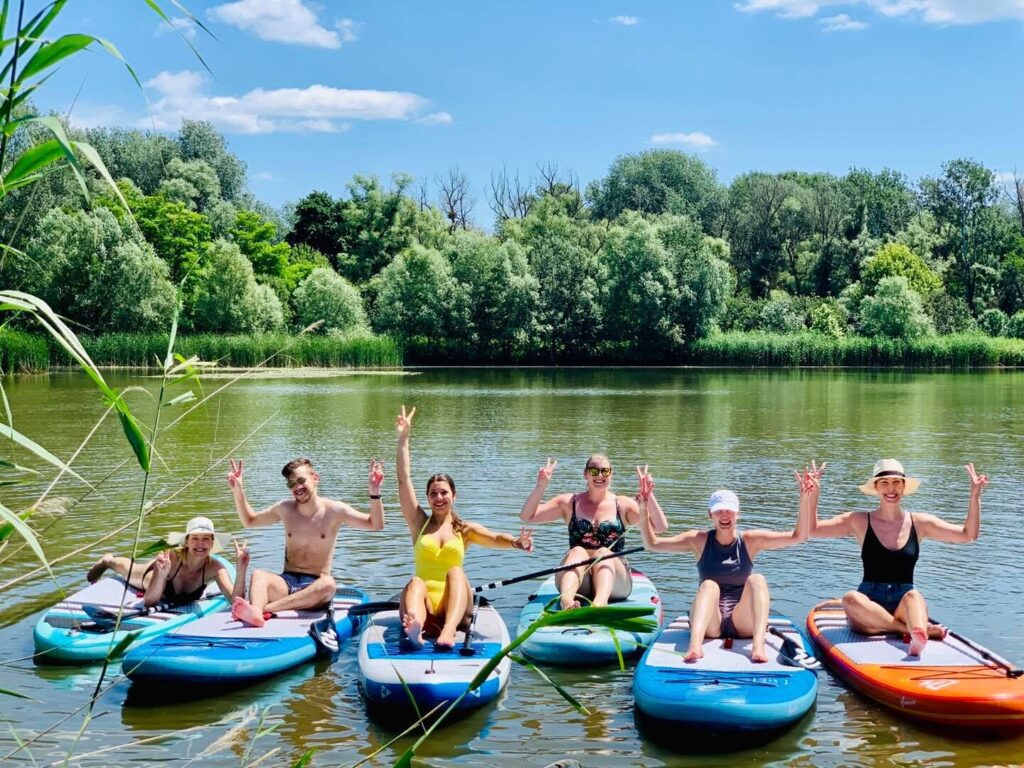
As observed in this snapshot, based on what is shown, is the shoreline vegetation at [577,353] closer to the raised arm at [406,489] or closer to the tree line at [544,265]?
the tree line at [544,265]

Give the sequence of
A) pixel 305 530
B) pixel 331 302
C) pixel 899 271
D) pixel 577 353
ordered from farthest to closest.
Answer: pixel 899 271
pixel 577 353
pixel 331 302
pixel 305 530

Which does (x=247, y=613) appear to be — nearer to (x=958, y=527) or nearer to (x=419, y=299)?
(x=958, y=527)

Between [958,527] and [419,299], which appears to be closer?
[958,527]

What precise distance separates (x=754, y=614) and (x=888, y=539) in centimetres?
123

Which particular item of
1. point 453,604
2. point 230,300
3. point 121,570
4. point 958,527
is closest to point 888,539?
point 958,527

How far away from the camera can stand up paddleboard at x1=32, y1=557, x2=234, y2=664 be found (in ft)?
24.9

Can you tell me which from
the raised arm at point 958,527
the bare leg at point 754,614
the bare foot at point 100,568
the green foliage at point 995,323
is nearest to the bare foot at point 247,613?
the bare foot at point 100,568

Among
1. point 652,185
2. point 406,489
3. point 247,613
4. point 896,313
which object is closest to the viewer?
point 247,613

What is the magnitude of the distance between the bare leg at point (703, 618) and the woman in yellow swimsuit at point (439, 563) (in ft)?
3.76

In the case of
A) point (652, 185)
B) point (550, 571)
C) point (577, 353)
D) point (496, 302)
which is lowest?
point (550, 571)

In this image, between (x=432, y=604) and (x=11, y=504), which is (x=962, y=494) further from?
(x=11, y=504)

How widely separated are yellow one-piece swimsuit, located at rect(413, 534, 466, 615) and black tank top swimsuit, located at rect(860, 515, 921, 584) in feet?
9.16

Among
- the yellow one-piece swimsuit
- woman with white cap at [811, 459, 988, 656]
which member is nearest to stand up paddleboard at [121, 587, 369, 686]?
the yellow one-piece swimsuit

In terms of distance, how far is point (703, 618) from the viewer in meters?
7.06
